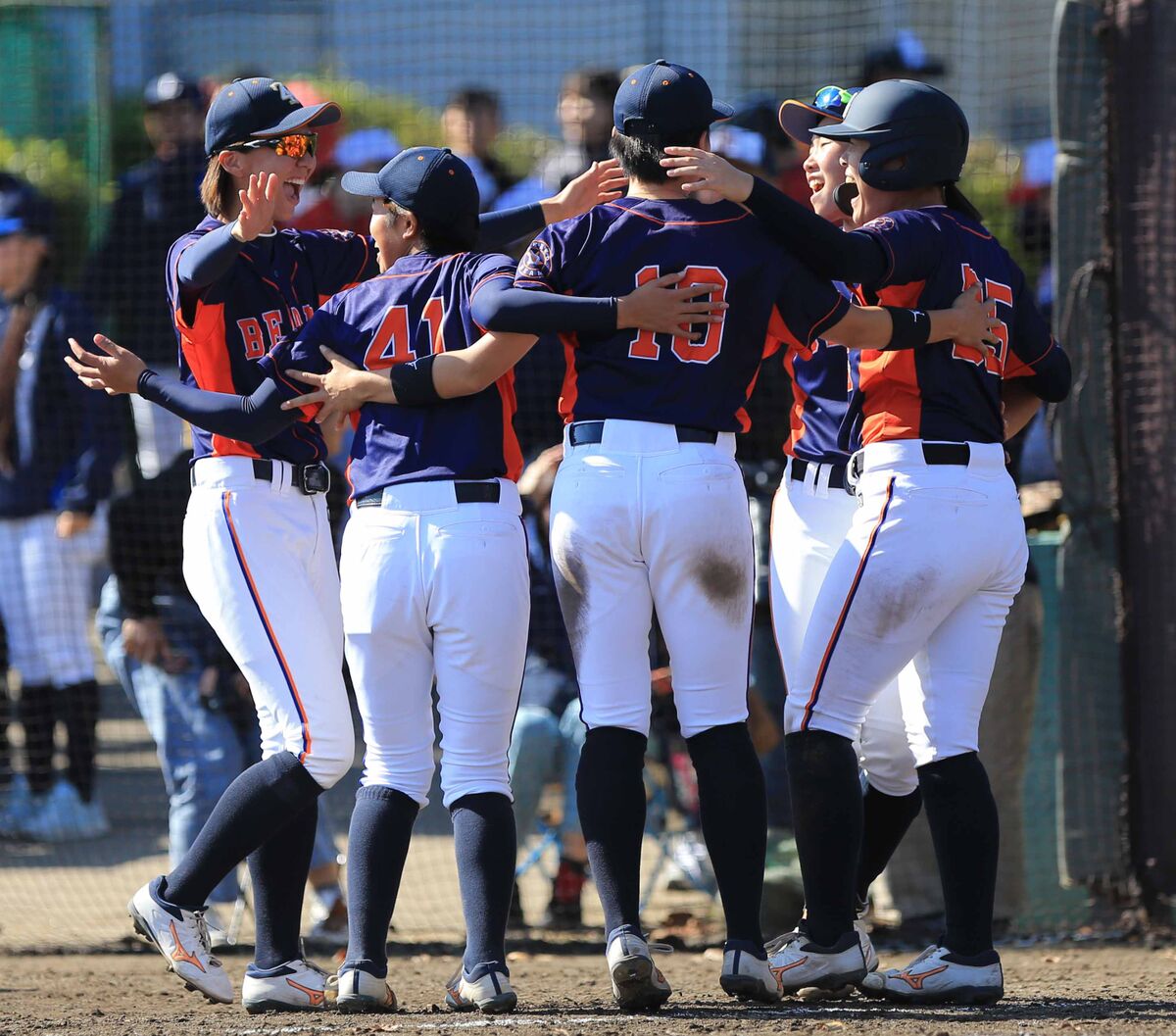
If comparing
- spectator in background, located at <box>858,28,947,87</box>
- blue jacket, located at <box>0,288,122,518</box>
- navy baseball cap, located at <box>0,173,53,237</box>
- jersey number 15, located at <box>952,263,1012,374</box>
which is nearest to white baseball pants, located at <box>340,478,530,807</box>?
jersey number 15, located at <box>952,263,1012,374</box>

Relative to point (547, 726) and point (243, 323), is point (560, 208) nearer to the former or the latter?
point (243, 323)

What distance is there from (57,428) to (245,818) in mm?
3518

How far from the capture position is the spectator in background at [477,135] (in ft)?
23.7

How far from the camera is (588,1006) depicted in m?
3.78

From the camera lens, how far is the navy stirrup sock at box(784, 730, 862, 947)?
358 centimetres

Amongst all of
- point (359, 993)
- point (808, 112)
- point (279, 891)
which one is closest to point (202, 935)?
point (279, 891)

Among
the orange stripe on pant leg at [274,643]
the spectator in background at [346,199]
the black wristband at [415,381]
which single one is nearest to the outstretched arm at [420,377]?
the black wristband at [415,381]

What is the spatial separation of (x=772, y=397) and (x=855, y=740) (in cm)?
192

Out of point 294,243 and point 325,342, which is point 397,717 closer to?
point 325,342

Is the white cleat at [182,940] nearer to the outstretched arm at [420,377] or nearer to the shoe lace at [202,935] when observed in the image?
the shoe lace at [202,935]

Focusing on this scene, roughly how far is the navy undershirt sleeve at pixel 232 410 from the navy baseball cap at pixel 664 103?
0.95 metres

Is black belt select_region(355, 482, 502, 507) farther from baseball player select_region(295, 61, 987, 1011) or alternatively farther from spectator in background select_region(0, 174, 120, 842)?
spectator in background select_region(0, 174, 120, 842)

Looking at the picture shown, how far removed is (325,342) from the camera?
12.1 feet

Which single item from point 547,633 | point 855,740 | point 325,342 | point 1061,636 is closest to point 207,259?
point 325,342
